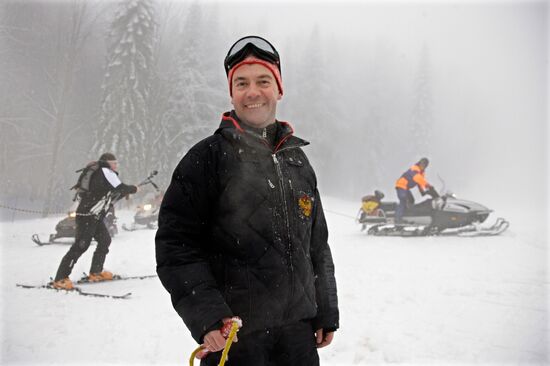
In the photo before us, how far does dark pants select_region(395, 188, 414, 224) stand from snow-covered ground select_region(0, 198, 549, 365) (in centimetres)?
325

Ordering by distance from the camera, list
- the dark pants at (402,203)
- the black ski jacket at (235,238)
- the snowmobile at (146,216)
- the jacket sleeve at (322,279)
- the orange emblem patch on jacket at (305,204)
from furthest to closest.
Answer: the snowmobile at (146,216) < the dark pants at (402,203) < the jacket sleeve at (322,279) < the orange emblem patch on jacket at (305,204) < the black ski jacket at (235,238)

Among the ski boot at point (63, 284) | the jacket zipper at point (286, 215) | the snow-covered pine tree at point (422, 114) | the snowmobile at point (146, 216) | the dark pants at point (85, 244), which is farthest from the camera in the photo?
the snow-covered pine tree at point (422, 114)

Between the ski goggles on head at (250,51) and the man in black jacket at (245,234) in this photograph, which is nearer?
the man in black jacket at (245,234)

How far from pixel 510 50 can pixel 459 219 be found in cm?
4734

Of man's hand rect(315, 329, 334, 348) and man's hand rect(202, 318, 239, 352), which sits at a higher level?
man's hand rect(202, 318, 239, 352)

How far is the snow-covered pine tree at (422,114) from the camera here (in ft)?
126

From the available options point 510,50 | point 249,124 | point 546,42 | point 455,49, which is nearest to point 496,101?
point 510,50

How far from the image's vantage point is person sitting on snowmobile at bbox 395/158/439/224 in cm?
1194

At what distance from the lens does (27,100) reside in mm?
21297

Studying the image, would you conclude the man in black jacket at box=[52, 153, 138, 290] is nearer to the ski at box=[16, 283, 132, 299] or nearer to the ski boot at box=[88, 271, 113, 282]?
the ski boot at box=[88, 271, 113, 282]

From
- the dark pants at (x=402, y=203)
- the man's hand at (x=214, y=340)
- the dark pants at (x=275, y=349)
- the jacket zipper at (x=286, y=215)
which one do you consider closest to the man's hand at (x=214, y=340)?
the man's hand at (x=214, y=340)

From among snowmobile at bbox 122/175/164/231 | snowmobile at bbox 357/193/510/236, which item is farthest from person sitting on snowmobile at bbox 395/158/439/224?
snowmobile at bbox 122/175/164/231

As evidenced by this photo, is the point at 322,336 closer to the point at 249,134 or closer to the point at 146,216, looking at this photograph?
the point at 249,134

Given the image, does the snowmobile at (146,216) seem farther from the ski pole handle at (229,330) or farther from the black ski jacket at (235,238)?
the ski pole handle at (229,330)
